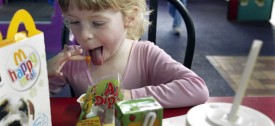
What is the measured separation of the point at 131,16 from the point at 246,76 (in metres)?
0.59

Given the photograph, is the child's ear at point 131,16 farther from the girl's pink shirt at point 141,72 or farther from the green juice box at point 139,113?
the green juice box at point 139,113

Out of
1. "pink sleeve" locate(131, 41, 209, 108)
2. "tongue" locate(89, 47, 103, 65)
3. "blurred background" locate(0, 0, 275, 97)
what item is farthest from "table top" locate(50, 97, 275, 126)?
"blurred background" locate(0, 0, 275, 97)

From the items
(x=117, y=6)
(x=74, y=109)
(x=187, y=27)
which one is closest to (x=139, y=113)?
(x=74, y=109)

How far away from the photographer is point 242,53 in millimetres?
3111

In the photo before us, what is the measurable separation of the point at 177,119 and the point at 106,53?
1.05ft

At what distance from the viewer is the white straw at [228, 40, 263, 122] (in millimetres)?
422

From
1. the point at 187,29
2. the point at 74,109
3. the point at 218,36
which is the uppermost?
the point at 187,29

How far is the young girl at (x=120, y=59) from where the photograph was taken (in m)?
0.85

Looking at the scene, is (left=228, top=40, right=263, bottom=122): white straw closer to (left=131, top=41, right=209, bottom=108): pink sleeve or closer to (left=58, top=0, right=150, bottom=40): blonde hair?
(left=131, top=41, right=209, bottom=108): pink sleeve

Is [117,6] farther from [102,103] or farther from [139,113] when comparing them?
[139,113]

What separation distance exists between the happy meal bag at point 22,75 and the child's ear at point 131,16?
0.46 metres

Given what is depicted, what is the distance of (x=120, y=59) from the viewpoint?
1.05 meters

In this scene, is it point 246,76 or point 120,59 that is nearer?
point 246,76

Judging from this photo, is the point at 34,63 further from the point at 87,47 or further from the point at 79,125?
the point at 87,47
